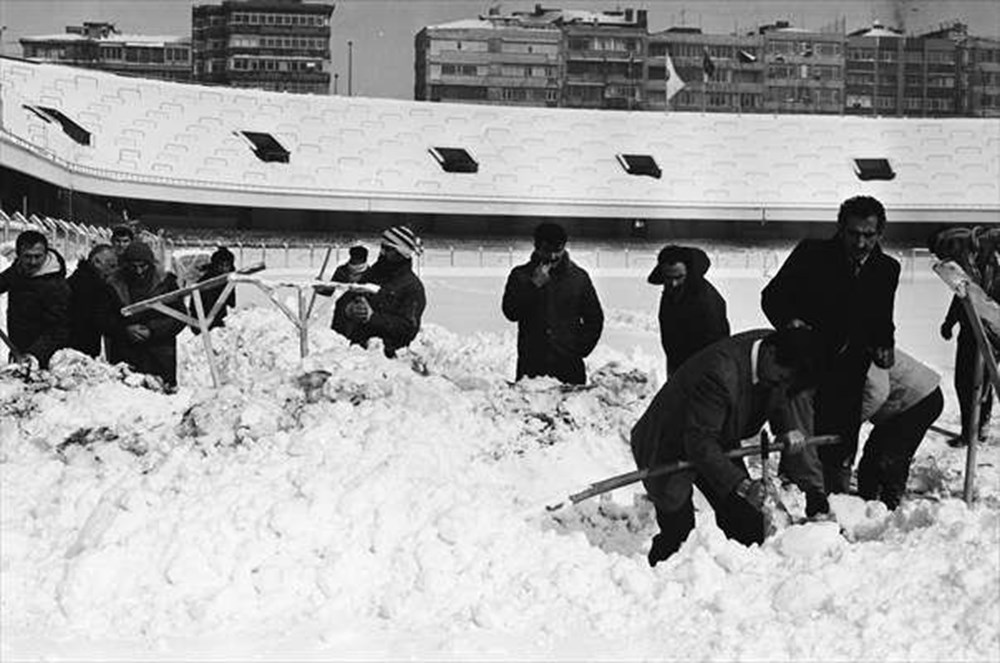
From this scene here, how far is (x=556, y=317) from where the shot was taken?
8.58 m

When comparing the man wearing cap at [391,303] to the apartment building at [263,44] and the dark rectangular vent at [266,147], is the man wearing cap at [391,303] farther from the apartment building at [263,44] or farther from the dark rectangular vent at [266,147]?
the apartment building at [263,44]

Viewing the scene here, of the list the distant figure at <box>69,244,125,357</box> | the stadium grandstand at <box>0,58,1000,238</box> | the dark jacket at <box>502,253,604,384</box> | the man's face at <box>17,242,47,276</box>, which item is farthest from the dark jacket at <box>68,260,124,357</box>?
the stadium grandstand at <box>0,58,1000,238</box>

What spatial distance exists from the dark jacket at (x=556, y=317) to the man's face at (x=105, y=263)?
214cm

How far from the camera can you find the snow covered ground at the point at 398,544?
5098 mm

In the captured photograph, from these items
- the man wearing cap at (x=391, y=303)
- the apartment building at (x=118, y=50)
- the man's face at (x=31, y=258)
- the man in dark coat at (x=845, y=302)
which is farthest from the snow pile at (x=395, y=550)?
the apartment building at (x=118, y=50)

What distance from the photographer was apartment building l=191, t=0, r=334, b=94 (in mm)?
116062

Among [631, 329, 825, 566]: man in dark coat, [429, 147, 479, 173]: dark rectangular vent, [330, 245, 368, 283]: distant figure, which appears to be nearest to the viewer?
[631, 329, 825, 566]: man in dark coat

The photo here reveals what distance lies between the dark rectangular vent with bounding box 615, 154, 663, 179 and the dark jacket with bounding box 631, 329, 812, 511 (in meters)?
41.1

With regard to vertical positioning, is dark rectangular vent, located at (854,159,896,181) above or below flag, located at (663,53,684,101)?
below

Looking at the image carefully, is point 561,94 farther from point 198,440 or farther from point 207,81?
point 198,440

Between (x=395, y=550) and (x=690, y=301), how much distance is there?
83.2 inches

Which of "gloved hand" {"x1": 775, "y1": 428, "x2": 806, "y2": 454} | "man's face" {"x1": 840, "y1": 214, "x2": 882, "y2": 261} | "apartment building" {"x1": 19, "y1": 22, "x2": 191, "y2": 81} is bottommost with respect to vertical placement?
"gloved hand" {"x1": 775, "y1": 428, "x2": 806, "y2": 454}

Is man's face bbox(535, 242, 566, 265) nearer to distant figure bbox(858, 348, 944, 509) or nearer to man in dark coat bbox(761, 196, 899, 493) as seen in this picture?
man in dark coat bbox(761, 196, 899, 493)

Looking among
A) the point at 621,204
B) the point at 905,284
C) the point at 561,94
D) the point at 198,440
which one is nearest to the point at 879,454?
the point at 198,440
